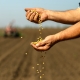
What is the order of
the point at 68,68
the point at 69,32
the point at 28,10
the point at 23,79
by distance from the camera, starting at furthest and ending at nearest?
the point at 68,68 → the point at 23,79 → the point at 28,10 → the point at 69,32

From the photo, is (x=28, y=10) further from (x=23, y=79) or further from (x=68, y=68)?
(x=68, y=68)

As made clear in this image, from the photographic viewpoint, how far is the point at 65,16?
308 centimetres

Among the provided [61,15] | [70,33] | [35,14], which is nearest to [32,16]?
[35,14]

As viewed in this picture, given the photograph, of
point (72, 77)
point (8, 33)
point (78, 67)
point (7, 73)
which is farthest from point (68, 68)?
point (8, 33)

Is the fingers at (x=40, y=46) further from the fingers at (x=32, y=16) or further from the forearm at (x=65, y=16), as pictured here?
the forearm at (x=65, y=16)

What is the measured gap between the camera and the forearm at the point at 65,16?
3.07 meters

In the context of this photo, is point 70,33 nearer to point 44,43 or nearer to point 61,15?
point 44,43

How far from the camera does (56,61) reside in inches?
440

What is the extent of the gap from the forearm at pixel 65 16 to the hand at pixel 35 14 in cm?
5

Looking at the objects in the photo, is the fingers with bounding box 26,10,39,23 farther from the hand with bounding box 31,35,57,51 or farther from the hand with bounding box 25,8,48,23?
the hand with bounding box 31,35,57,51

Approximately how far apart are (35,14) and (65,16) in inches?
12.1

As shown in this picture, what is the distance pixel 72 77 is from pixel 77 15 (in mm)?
5396

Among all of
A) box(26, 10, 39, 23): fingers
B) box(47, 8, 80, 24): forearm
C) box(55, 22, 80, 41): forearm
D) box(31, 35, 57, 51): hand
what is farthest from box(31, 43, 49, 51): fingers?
box(47, 8, 80, 24): forearm

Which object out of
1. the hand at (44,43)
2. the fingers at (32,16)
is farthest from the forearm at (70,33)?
the fingers at (32,16)
